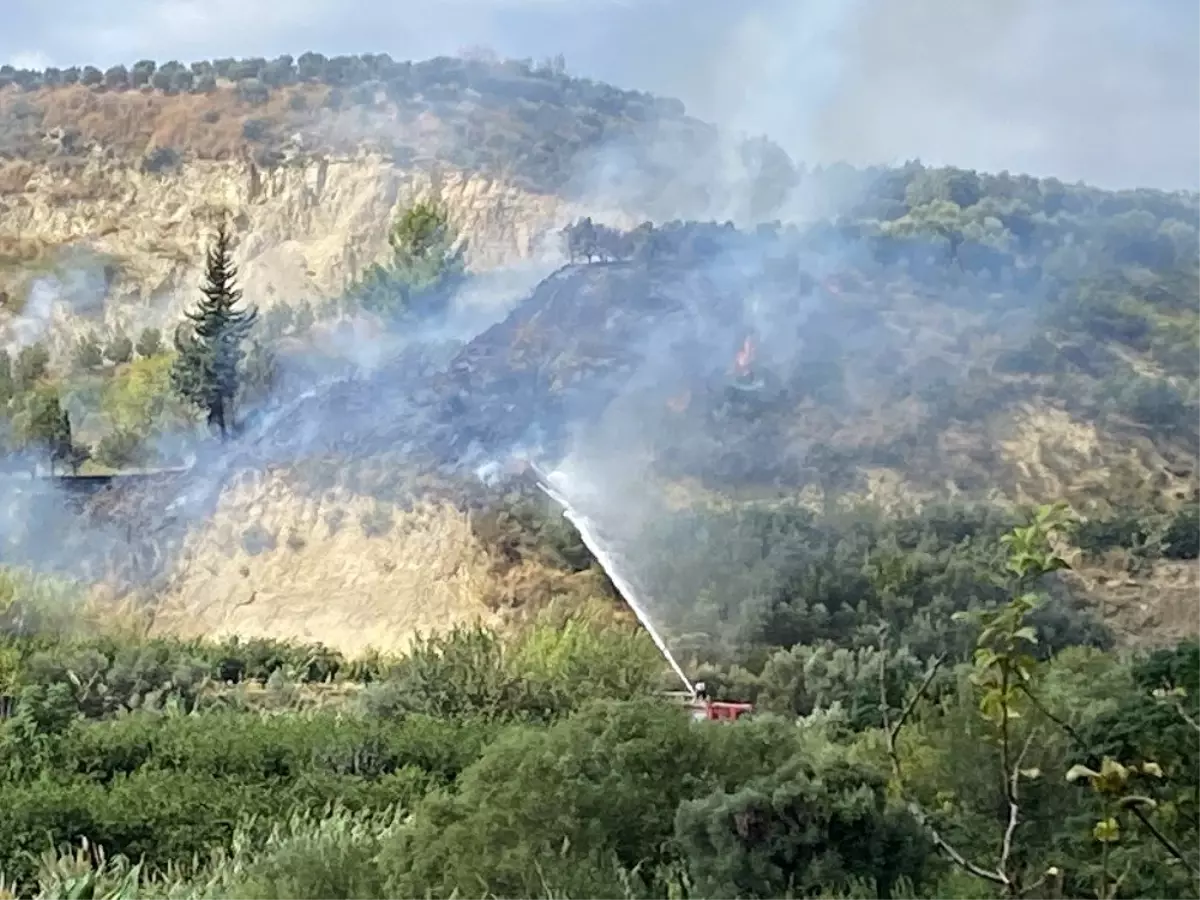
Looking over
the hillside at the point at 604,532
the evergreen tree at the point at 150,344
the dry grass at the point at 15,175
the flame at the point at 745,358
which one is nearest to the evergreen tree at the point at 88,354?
the hillside at the point at 604,532

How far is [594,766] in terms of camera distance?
12.6 feet

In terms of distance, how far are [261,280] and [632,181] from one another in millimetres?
2188

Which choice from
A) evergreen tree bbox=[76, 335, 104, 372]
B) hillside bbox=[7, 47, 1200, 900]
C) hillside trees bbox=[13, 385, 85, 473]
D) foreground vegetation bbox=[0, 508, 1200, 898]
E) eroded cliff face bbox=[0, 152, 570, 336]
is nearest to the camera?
foreground vegetation bbox=[0, 508, 1200, 898]

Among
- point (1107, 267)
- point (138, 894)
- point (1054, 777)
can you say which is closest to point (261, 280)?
point (1107, 267)

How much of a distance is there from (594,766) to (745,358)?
320 centimetres

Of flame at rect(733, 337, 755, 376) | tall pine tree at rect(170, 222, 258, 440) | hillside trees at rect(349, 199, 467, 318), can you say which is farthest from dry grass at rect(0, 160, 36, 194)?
flame at rect(733, 337, 755, 376)

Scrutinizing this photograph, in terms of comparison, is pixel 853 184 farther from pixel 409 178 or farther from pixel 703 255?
pixel 409 178

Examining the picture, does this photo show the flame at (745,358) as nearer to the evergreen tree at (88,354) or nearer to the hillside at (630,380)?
the hillside at (630,380)

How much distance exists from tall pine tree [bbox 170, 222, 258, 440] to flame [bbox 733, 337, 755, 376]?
2.48 metres

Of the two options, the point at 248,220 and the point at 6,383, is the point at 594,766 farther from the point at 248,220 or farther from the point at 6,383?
the point at 248,220

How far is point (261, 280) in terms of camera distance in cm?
875

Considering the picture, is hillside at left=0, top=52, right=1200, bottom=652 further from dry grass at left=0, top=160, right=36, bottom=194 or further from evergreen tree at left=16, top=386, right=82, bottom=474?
dry grass at left=0, top=160, right=36, bottom=194

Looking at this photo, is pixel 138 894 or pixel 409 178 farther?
pixel 409 178

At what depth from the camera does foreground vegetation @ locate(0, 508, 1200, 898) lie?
3432 mm
